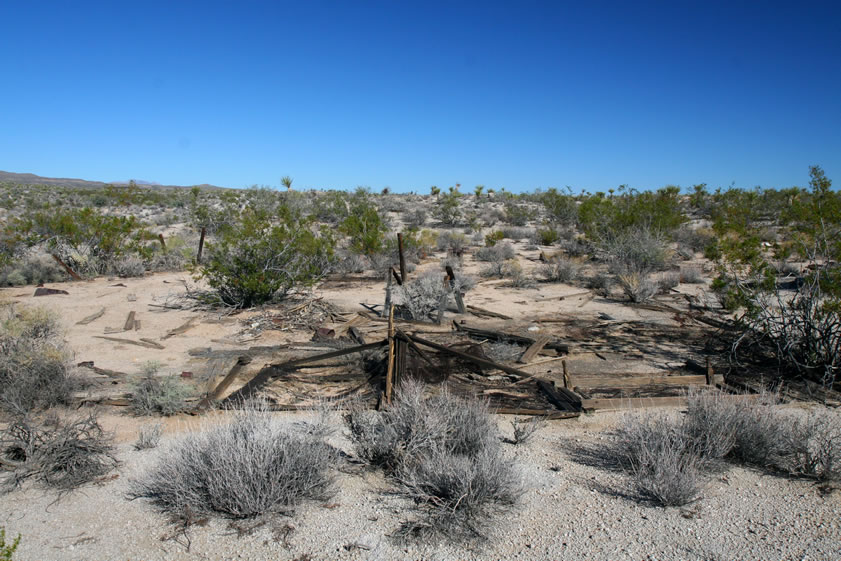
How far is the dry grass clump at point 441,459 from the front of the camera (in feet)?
12.7

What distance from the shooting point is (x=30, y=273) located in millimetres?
15453

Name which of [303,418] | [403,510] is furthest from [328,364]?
[403,510]

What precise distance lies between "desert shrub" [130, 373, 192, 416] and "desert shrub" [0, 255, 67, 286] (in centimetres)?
1154

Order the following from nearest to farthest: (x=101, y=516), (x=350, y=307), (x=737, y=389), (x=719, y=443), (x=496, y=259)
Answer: (x=101, y=516), (x=719, y=443), (x=737, y=389), (x=350, y=307), (x=496, y=259)

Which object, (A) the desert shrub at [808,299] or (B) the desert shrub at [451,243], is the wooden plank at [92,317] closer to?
(A) the desert shrub at [808,299]

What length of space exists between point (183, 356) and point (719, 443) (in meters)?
7.82

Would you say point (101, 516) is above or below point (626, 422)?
below

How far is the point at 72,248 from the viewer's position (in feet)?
54.6

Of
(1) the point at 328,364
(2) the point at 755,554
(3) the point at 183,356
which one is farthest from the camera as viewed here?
(3) the point at 183,356

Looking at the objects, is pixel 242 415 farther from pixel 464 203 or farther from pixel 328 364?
pixel 464 203

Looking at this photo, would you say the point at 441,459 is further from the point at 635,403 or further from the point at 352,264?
the point at 352,264

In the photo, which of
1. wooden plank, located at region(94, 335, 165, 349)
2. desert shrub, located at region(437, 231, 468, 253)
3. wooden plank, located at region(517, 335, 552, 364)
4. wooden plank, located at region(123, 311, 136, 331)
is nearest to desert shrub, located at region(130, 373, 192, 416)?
wooden plank, located at region(94, 335, 165, 349)

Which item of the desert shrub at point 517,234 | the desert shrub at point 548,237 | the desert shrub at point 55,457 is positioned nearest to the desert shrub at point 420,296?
the desert shrub at point 55,457

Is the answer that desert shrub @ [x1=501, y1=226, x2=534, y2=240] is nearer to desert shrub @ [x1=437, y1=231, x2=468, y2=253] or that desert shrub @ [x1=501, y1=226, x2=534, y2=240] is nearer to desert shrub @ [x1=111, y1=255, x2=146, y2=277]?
desert shrub @ [x1=437, y1=231, x2=468, y2=253]
